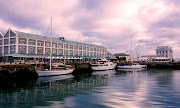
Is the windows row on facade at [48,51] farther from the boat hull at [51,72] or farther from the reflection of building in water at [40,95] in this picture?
the reflection of building in water at [40,95]

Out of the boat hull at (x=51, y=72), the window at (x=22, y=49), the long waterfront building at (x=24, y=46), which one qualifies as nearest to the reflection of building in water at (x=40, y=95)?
the boat hull at (x=51, y=72)

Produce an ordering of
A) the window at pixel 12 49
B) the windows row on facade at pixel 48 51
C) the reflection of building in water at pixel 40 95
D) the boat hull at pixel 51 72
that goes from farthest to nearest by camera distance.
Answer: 1. the windows row on facade at pixel 48 51
2. the window at pixel 12 49
3. the boat hull at pixel 51 72
4. the reflection of building in water at pixel 40 95

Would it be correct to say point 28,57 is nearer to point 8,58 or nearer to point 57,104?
point 8,58

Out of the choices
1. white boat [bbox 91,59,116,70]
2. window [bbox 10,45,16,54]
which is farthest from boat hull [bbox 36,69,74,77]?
window [bbox 10,45,16,54]

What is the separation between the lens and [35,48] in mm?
72125

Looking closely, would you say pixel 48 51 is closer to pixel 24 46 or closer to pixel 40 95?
pixel 24 46

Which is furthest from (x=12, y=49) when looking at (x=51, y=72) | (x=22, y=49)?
(x=51, y=72)

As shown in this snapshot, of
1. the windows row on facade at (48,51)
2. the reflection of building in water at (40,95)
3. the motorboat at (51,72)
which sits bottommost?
the reflection of building in water at (40,95)

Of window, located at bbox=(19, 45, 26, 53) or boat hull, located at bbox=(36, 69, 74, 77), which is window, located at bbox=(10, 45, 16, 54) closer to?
window, located at bbox=(19, 45, 26, 53)

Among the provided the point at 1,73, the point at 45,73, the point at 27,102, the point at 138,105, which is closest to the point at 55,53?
the point at 45,73

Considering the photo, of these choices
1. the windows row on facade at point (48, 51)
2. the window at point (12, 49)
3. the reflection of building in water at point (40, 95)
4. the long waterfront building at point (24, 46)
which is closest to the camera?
the reflection of building in water at point (40, 95)

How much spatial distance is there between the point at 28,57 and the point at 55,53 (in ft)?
59.3

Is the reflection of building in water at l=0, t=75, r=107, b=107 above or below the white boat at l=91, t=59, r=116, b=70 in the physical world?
below

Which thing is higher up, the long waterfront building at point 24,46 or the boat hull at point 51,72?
the long waterfront building at point 24,46
